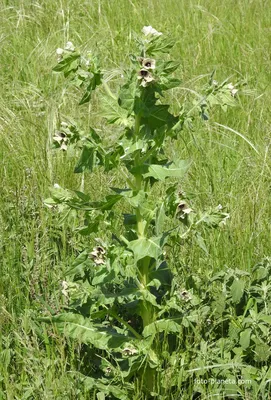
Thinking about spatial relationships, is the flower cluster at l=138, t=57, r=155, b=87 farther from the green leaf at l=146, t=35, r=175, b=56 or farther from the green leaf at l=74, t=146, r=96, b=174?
the green leaf at l=74, t=146, r=96, b=174

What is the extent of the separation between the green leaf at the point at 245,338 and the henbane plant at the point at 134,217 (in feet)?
0.59

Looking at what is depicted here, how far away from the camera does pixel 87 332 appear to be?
2260 mm

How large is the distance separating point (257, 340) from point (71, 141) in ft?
2.57

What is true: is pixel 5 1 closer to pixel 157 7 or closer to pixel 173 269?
pixel 157 7

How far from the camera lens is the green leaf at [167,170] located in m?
2.08

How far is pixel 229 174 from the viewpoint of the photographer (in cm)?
353

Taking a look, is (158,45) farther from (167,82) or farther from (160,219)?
(160,219)

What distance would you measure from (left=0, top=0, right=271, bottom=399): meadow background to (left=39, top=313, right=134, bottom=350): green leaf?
59 mm

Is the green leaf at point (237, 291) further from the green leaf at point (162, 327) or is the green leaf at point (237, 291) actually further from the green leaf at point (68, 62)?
the green leaf at point (68, 62)

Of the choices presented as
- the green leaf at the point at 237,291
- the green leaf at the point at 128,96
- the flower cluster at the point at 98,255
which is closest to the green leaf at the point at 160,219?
the flower cluster at the point at 98,255

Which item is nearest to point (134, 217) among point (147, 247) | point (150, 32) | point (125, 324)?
point (147, 247)

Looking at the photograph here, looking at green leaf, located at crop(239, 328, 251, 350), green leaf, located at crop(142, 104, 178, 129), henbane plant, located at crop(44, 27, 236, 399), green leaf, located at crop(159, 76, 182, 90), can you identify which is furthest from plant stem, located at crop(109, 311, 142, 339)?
green leaf, located at crop(159, 76, 182, 90)

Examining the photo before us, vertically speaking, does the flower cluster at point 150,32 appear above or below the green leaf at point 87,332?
above

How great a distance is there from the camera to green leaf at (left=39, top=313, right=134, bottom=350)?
87.1 inches
